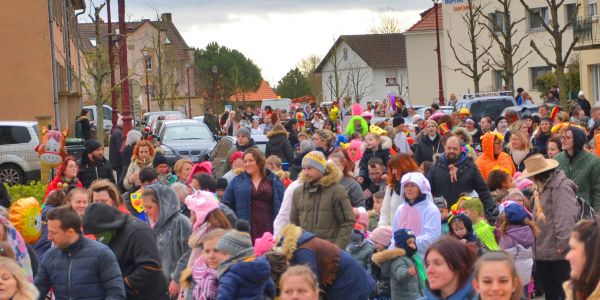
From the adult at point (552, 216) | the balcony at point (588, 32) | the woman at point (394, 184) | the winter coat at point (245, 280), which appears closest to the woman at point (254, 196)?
the woman at point (394, 184)

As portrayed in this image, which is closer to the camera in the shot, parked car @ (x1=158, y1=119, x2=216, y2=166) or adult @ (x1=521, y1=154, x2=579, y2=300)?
adult @ (x1=521, y1=154, x2=579, y2=300)

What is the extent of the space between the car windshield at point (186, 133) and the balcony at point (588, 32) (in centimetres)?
2096

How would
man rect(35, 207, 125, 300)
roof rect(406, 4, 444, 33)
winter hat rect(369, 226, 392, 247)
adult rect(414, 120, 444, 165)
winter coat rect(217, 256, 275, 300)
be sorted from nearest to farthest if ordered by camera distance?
winter coat rect(217, 256, 275, 300) → man rect(35, 207, 125, 300) → winter hat rect(369, 226, 392, 247) → adult rect(414, 120, 444, 165) → roof rect(406, 4, 444, 33)

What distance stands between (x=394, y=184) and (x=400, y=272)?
2.34 meters

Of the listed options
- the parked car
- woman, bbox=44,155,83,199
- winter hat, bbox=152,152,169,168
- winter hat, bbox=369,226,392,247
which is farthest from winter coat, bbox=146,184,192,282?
the parked car

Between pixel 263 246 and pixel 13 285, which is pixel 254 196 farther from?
pixel 13 285

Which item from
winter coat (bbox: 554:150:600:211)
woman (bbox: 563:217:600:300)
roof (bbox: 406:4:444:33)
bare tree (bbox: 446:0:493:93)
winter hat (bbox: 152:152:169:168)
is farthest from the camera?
roof (bbox: 406:4:444:33)

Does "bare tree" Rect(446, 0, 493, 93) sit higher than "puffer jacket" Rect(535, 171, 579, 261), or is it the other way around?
"bare tree" Rect(446, 0, 493, 93)

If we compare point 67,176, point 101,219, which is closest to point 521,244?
point 101,219

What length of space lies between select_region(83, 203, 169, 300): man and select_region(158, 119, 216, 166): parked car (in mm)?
19637

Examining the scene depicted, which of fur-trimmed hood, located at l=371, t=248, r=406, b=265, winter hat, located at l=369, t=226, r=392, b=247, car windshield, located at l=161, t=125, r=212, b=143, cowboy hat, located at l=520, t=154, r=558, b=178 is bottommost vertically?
fur-trimmed hood, located at l=371, t=248, r=406, b=265

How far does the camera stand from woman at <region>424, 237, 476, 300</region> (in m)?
6.21

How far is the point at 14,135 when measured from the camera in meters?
29.3

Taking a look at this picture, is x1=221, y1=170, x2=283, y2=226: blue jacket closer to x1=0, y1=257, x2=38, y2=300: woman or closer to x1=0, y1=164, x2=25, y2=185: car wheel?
x1=0, y1=257, x2=38, y2=300: woman
